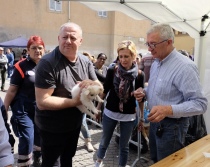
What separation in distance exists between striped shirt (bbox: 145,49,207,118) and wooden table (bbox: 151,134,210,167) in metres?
0.33

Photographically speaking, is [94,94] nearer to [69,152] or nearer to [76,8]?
[69,152]

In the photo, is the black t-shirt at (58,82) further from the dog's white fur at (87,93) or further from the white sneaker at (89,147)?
the white sneaker at (89,147)

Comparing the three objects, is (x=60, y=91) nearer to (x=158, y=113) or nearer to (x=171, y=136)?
(x=158, y=113)

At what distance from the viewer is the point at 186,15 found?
12.4ft

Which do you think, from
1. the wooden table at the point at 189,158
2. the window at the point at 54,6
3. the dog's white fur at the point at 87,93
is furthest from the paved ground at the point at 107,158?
the window at the point at 54,6

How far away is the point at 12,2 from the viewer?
19.1m

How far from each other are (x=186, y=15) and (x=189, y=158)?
2612 mm

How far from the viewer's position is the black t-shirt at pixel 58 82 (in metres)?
2.03

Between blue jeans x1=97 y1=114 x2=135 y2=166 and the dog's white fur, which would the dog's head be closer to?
the dog's white fur

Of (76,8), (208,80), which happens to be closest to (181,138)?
(208,80)

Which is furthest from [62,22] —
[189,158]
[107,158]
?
[189,158]

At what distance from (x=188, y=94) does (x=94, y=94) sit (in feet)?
2.67

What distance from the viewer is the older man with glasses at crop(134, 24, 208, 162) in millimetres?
2014

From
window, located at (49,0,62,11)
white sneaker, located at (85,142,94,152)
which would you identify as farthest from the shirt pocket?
window, located at (49,0,62,11)
